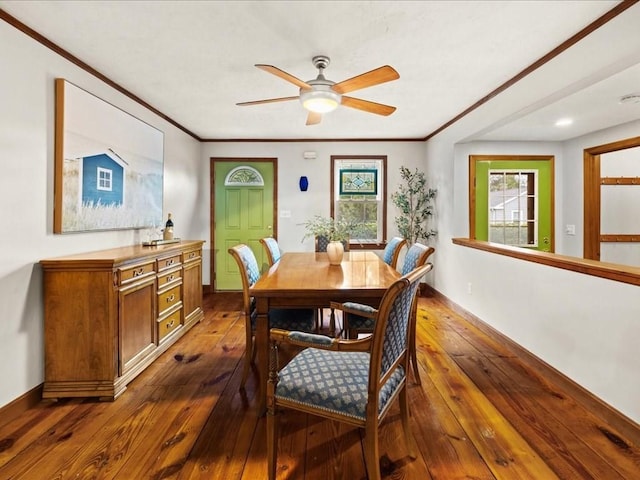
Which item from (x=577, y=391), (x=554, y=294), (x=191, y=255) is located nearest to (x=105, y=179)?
(x=191, y=255)

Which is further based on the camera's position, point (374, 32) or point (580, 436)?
point (374, 32)

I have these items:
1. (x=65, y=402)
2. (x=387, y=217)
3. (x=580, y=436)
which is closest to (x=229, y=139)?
(x=387, y=217)

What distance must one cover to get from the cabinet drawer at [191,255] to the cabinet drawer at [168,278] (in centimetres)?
18

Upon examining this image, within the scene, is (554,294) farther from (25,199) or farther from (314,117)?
(25,199)

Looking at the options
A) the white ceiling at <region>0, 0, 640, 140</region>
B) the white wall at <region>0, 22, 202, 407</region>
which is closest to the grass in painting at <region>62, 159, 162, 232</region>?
the white wall at <region>0, 22, 202, 407</region>

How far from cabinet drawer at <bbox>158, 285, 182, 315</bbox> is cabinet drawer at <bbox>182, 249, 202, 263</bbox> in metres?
0.29

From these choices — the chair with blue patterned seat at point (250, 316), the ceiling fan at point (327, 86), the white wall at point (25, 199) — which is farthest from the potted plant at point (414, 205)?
the white wall at point (25, 199)

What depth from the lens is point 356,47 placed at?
2371 mm

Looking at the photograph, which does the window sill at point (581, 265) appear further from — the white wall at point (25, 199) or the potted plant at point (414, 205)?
the white wall at point (25, 199)

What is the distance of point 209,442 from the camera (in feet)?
5.95

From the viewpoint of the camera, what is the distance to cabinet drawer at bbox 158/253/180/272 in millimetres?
2916

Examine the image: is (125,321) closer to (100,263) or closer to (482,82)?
(100,263)

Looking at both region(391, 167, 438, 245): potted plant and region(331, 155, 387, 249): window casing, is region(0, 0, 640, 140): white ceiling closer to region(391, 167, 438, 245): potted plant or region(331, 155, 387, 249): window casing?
region(391, 167, 438, 245): potted plant

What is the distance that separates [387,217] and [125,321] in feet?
12.7
